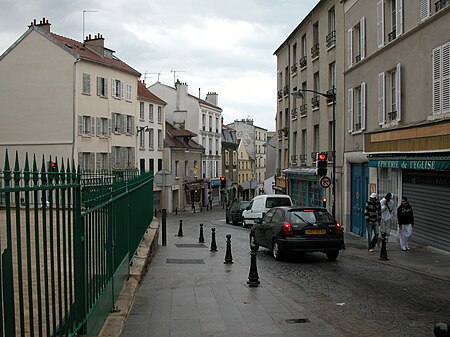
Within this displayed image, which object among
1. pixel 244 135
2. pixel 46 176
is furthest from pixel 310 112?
pixel 244 135

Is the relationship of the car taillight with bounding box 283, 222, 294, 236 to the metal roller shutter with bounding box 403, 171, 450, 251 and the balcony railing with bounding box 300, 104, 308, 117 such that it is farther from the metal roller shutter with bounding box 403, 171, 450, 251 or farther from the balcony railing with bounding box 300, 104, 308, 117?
the balcony railing with bounding box 300, 104, 308, 117

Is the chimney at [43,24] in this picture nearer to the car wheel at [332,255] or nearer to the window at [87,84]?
the window at [87,84]

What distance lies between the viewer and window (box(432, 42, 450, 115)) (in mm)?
15500

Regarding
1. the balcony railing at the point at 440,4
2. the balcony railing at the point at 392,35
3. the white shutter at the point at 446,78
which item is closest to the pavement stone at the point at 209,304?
the white shutter at the point at 446,78

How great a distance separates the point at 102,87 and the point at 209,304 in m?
36.9

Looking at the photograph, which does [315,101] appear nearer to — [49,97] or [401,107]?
[401,107]

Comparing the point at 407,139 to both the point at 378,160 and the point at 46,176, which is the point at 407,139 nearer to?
the point at 378,160

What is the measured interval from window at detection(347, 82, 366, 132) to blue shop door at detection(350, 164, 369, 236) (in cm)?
172

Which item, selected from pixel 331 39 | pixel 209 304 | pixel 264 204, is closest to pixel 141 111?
pixel 331 39

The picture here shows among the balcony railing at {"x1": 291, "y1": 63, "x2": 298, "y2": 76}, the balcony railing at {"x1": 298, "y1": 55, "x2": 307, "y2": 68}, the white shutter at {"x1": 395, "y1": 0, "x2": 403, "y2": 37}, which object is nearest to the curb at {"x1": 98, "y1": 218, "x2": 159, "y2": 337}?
the white shutter at {"x1": 395, "y1": 0, "x2": 403, "y2": 37}

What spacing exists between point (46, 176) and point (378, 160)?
17.7m

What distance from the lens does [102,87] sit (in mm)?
43969

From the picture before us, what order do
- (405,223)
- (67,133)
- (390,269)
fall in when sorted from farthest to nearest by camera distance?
1. (67,133)
2. (405,223)
3. (390,269)

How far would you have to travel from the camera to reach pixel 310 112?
34188 millimetres
